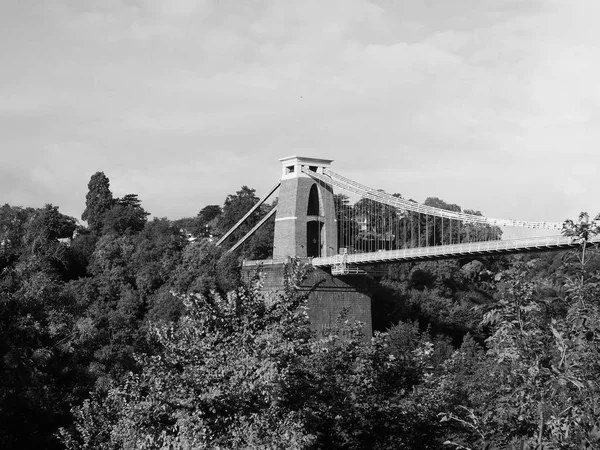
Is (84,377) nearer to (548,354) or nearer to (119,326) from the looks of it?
(119,326)

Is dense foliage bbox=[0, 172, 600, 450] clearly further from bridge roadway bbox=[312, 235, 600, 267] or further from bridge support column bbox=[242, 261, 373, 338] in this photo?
bridge support column bbox=[242, 261, 373, 338]

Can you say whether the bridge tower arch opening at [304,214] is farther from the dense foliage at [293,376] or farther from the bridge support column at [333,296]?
the dense foliage at [293,376]

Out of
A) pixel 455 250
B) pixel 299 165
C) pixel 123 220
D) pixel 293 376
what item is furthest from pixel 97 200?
pixel 293 376

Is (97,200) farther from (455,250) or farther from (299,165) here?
(455,250)

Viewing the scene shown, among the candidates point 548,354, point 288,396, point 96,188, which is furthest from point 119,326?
point 96,188

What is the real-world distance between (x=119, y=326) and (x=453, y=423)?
1513cm

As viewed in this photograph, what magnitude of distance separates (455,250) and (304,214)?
804cm

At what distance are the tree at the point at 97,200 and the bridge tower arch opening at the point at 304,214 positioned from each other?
51.0 ft

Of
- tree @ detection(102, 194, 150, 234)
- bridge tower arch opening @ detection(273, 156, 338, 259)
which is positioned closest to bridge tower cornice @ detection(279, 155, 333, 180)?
bridge tower arch opening @ detection(273, 156, 338, 259)

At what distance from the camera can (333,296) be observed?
122 ft

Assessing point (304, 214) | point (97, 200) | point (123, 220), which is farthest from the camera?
point (97, 200)

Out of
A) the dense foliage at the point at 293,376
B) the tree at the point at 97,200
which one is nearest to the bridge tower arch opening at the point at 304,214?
the dense foliage at the point at 293,376

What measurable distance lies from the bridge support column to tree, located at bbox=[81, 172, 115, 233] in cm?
1581

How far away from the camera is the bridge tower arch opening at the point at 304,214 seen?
38.2 m
